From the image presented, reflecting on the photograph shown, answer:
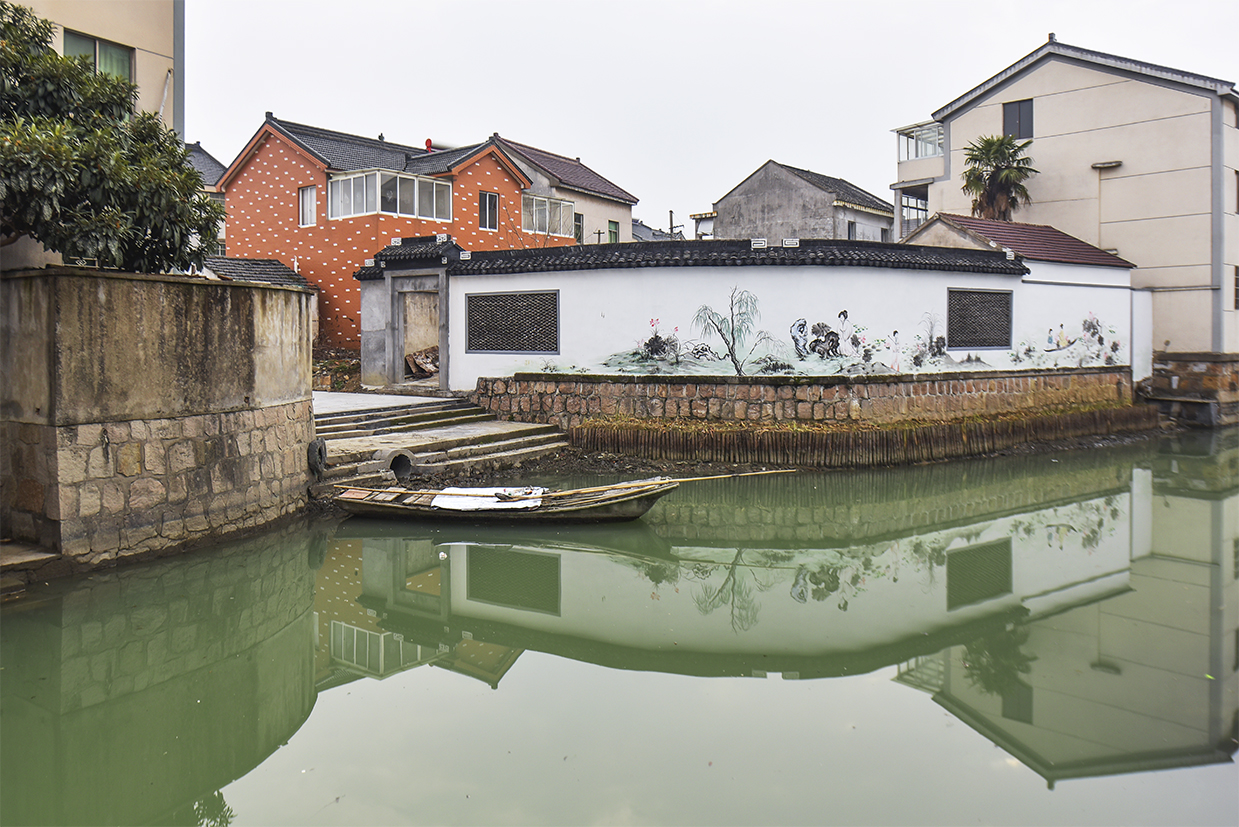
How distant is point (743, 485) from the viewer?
1067 cm

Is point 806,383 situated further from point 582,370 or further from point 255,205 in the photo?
point 255,205

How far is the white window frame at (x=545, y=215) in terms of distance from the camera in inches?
849

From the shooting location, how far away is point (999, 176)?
58.4ft

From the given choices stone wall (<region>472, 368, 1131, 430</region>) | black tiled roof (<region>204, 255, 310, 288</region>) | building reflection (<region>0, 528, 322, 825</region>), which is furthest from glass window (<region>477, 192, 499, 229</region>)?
building reflection (<region>0, 528, 322, 825</region>)

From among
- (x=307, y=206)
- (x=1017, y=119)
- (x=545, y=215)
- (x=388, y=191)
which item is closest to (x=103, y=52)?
(x=388, y=191)

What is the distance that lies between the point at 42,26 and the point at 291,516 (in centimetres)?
452

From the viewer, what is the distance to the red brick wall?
18156 mm

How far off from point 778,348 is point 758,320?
1.58 feet

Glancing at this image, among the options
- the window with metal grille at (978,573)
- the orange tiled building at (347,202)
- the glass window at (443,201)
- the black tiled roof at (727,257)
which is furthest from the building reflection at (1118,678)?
the glass window at (443,201)

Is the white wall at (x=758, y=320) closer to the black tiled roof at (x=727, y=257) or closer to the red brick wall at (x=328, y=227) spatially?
the black tiled roof at (x=727, y=257)

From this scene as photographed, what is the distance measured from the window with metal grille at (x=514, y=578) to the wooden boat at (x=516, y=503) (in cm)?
39

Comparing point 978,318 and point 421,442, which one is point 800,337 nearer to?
point 978,318

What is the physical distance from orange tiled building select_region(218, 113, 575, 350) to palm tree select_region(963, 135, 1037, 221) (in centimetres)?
1015

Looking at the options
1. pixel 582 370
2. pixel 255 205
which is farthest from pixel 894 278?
pixel 255 205
